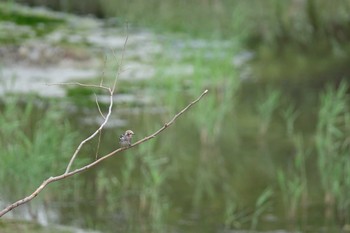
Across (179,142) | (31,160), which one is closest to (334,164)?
(179,142)

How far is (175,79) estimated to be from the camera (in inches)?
337

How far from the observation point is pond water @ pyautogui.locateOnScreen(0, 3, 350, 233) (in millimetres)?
5824

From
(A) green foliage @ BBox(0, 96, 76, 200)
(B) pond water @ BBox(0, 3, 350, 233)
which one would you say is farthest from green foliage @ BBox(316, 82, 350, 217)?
(A) green foliage @ BBox(0, 96, 76, 200)

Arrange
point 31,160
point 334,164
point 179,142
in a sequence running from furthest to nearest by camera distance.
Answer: point 179,142
point 334,164
point 31,160

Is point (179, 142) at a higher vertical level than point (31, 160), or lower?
lower

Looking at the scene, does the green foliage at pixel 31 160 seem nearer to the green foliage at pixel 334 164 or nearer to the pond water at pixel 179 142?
the pond water at pixel 179 142

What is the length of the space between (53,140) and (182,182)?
1.13 metres

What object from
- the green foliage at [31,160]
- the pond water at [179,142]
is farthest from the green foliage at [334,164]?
the green foliage at [31,160]

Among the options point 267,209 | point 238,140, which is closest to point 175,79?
point 238,140

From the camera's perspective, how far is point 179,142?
757 cm

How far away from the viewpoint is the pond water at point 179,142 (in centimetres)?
582

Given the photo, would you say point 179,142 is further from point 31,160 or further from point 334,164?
point 31,160

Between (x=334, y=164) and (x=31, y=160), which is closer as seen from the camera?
(x=31, y=160)

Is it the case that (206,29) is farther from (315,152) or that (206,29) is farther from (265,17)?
(315,152)
